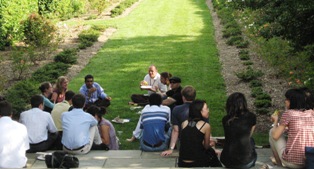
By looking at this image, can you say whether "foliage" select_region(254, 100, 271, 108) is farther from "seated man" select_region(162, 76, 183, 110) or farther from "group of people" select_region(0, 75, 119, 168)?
"group of people" select_region(0, 75, 119, 168)

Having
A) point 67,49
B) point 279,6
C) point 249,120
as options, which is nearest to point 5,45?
point 67,49

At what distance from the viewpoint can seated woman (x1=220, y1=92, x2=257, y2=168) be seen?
8133 mm

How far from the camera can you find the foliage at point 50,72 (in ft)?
56.2

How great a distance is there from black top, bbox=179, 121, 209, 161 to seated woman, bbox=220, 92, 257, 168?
0.34m

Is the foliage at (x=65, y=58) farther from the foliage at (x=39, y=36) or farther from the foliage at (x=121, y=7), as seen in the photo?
the foliage at (x=121, y=7)

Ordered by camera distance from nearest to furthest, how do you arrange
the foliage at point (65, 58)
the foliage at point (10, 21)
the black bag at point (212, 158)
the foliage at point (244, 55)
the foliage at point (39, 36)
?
the black bag at point (212, 158), the foliage at point (65, 58), the foliage at point (244, 55), the foliage at point (39, 36), the foliage at point (10, 21)

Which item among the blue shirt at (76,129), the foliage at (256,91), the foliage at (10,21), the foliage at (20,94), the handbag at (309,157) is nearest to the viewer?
the handbag at (309,157)

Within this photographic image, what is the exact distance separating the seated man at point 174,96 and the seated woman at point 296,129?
12.7 feet

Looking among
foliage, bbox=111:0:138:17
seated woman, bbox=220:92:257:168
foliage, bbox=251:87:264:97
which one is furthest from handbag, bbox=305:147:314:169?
foliage, bbox=111:0:138:17

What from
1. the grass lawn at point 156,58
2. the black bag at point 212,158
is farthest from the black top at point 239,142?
the grass lawn at point 156,58

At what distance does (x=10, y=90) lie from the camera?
1580cm

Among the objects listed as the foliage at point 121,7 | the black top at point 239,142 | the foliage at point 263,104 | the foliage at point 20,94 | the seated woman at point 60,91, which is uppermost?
the black top at point 239,142

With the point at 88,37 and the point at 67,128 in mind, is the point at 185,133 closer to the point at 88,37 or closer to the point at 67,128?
the point at 67,128

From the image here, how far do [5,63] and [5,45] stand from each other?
9.13ft
